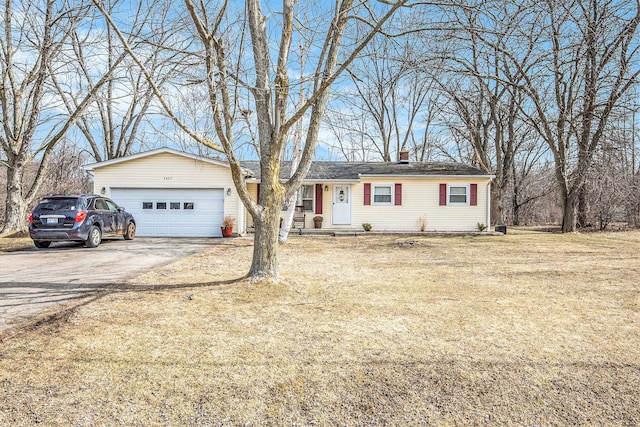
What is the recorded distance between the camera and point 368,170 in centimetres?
1864

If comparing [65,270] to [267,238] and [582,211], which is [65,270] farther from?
[582,211]

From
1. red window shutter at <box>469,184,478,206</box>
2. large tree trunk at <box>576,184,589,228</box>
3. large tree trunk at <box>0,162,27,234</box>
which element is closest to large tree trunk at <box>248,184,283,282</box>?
red window shutter at <box>469,184,478,206</box>

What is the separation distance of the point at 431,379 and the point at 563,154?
721 inches

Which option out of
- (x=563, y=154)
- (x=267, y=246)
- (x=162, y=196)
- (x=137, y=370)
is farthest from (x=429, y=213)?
(x=137, y=370)

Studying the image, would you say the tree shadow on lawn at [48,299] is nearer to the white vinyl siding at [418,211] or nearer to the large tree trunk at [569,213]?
the white vinyl siding at [418,211]

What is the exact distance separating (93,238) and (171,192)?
4685 mm

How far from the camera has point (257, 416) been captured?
102 inches

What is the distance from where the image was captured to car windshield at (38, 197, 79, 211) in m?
10.9

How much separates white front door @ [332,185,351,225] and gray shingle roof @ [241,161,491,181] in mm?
671

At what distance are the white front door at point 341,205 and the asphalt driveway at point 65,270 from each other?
23.2 feet

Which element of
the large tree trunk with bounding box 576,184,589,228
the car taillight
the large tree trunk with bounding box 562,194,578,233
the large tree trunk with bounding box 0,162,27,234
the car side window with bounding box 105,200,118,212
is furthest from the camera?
the large tree trunk with bounding box 576,184,589,228

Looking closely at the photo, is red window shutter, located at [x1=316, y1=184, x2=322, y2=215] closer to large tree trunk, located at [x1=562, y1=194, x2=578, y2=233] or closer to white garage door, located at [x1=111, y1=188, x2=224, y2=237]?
white garage door, located at [x1=111, y1=188, x2=224, y2=237]

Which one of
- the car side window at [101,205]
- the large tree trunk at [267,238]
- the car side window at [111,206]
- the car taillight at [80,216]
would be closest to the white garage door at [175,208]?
the car side window at [111,206]

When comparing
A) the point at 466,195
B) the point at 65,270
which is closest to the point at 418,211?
the point at 466,195
